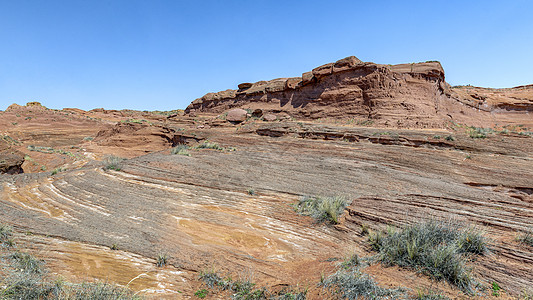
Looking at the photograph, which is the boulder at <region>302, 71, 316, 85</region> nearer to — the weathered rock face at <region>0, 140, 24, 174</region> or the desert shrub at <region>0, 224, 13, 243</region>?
the weathered rock face at <region>0, 140, 24, 174</region>

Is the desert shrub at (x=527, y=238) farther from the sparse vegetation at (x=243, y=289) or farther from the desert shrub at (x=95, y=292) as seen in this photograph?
the desert shrub at (x=95, y=292)

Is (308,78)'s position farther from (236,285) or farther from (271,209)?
(236,285)

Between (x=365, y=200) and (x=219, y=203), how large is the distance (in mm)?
4163

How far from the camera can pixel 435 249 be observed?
3.92m

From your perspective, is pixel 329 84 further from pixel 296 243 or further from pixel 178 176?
pixel 296 243

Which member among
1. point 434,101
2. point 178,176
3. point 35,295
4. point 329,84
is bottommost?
point 35,295

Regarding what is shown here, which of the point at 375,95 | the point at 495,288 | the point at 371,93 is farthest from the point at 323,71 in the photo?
the point at 495,288

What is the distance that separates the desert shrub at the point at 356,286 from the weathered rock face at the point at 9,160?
651 inches

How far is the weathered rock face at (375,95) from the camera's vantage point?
1853cm

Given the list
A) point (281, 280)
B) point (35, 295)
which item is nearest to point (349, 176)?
point (281, 280)

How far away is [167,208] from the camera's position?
6.82 metres

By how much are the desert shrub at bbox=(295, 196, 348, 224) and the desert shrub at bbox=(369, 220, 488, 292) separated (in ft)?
4.82

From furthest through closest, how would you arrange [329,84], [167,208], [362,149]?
[329,84]
[362,149]
[167,208]

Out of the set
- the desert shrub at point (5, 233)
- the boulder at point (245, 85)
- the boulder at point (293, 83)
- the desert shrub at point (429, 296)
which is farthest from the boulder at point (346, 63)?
the desert shrub at point (5, 233)
